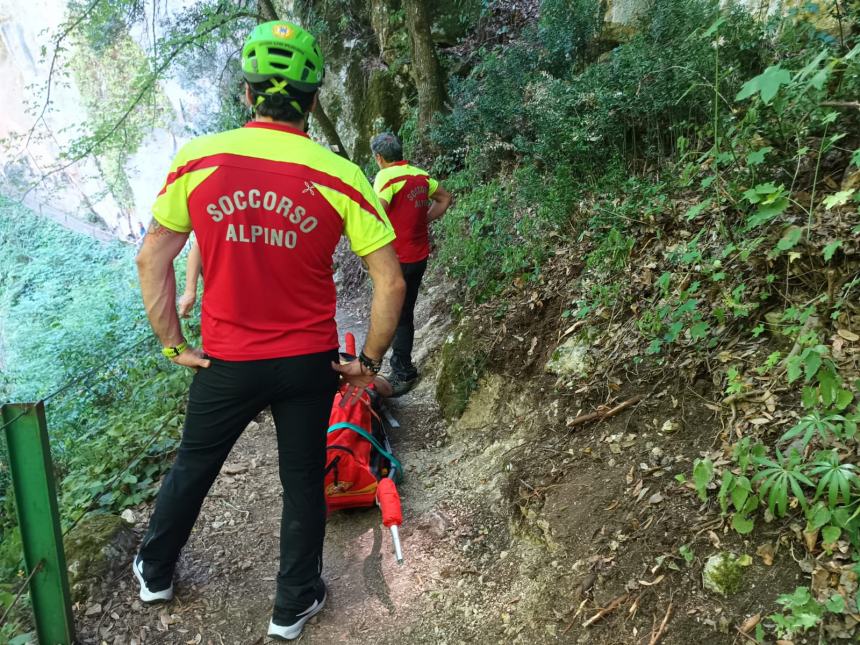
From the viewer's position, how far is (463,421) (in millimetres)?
4488

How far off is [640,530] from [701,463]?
0.43 metres

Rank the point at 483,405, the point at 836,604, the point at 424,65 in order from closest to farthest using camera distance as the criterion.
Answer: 1. the point at 836,604
2. the point at 483,405
3. the point at 424,65

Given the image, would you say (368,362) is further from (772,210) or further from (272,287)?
(772,210)

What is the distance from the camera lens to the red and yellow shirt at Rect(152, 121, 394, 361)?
220 cm

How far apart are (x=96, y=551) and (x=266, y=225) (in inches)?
84.9

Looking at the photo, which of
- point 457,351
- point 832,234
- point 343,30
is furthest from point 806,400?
point 343,30

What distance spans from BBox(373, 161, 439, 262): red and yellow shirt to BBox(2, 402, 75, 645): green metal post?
2.99 meters

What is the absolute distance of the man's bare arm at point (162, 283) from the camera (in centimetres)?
233

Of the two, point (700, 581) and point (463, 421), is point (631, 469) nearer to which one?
point (700, 581)

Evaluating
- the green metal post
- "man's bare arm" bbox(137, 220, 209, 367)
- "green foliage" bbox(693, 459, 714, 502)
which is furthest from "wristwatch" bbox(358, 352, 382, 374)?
"green foliage" bbox(693, 459, 714, 502)

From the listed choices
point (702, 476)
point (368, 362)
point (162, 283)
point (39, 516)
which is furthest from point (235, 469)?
point (702, 476)

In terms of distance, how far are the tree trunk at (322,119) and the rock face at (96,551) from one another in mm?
8575

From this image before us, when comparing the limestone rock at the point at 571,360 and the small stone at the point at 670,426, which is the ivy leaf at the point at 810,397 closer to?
the small stone at the point at 670,426

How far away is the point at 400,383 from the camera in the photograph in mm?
5383
